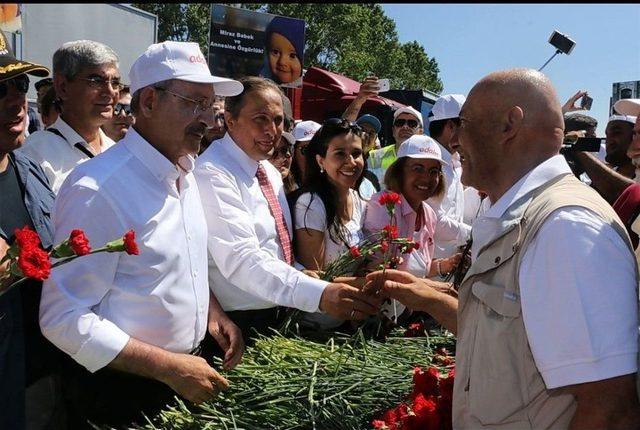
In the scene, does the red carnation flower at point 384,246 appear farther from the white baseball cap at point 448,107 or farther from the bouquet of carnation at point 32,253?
the white baseball cap at point 448,107

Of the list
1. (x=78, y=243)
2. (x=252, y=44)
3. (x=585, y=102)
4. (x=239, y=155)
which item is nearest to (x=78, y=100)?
(x=239, y=155)

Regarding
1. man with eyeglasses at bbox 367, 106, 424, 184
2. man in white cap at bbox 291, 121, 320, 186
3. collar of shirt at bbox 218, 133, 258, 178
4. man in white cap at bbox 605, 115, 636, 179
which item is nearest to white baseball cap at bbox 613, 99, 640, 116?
collar of shirt at bbox 218, 133, 258, 178

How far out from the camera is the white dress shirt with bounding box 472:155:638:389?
147cm

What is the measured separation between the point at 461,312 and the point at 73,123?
256 centimetres

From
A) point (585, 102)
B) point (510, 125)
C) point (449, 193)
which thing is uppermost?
point (510, 125)

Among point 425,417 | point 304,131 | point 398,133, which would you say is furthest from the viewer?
point 398,133

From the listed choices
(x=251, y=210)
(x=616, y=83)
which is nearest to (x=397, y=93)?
(x=616, y=83)

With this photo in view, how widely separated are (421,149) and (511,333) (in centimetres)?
256

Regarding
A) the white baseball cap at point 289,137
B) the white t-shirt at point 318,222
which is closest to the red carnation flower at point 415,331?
the white t-shirt at point 318,222

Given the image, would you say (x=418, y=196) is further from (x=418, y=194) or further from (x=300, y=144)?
(x=300, y=144)

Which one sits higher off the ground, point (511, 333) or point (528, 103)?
point (528, 103)

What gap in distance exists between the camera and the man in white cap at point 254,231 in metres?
2.84

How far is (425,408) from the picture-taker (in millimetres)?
2092

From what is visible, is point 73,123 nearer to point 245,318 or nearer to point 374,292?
point 245,318
